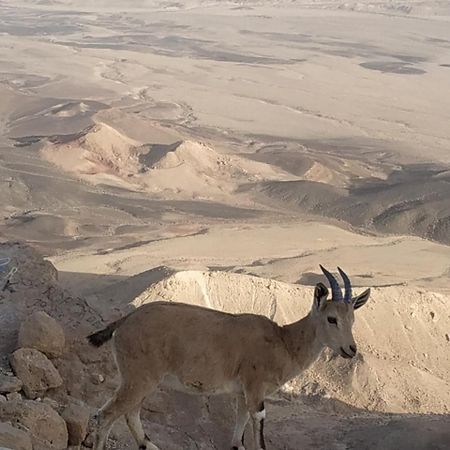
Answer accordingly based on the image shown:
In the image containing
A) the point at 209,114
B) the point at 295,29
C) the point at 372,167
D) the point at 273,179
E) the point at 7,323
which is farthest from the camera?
the point at 295,29

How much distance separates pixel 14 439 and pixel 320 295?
10.5 feet

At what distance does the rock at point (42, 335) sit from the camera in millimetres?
9570

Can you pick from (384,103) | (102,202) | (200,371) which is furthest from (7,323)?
(384,103)

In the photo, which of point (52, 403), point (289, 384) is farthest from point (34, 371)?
point (289, 384)

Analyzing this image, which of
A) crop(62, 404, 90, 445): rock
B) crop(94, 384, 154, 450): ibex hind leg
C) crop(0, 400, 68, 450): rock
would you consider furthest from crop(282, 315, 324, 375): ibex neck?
crop(0, 400, 68, 450): rock

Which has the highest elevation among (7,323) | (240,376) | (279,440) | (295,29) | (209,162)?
(240,376)

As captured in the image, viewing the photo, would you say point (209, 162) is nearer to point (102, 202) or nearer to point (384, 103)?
point (102, 202)

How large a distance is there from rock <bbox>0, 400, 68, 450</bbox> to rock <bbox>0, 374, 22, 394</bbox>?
669 mm

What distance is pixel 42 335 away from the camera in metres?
9.66

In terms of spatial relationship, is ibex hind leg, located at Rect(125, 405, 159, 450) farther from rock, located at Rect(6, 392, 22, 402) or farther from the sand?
rock, located at Rect(6, 392, 22, 402)

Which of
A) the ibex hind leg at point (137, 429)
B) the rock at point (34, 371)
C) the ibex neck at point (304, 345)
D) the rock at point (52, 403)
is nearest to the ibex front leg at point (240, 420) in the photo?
the ibex neck at point (304, 345)

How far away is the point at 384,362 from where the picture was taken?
17.2 metres

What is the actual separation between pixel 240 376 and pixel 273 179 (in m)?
32.1

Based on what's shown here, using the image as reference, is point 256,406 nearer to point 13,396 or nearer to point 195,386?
point 195,386
